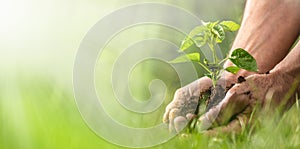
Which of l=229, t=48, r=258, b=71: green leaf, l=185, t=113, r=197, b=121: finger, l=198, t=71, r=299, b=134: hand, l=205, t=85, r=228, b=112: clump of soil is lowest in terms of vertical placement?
l=198, t=71, r=299, b=134: hand

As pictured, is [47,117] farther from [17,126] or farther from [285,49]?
[285,49]

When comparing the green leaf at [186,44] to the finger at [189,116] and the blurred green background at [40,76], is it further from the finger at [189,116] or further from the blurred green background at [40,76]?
the blurred green background at [40,76]

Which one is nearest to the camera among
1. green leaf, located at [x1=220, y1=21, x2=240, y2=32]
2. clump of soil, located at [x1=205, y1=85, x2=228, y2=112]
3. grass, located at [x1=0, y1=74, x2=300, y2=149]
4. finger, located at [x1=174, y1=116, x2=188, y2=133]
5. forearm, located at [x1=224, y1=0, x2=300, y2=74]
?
grass, located at [x1=0, y1=74, x2=300, y2=149]

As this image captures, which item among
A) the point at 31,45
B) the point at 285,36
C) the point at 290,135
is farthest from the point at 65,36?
the point at 285,36

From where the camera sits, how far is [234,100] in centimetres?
162

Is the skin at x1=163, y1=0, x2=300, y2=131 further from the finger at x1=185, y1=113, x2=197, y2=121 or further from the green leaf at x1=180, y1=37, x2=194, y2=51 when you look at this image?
the green leaf at x1=180, y1=37, x2=194, y2=51

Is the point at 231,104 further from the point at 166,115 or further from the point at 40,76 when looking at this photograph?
the point at 40,76

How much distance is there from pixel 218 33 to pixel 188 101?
0.22 m

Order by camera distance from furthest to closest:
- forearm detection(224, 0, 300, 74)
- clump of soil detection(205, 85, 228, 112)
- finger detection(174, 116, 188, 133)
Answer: forearm detection(224, 0, 300, 74), clump of soil detection(205, 85, 228, 112), finger detection(174, 116, 188, 133)

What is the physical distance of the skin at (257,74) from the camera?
1611 millimetres

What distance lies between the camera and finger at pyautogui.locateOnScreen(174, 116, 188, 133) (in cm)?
154

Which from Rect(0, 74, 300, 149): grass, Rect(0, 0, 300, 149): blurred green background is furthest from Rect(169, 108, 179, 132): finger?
Rect(0, 74, 300, 149): grass

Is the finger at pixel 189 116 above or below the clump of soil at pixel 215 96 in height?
below

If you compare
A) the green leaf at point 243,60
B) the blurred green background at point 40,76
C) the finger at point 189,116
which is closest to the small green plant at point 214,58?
the green leaf at point 243,60
